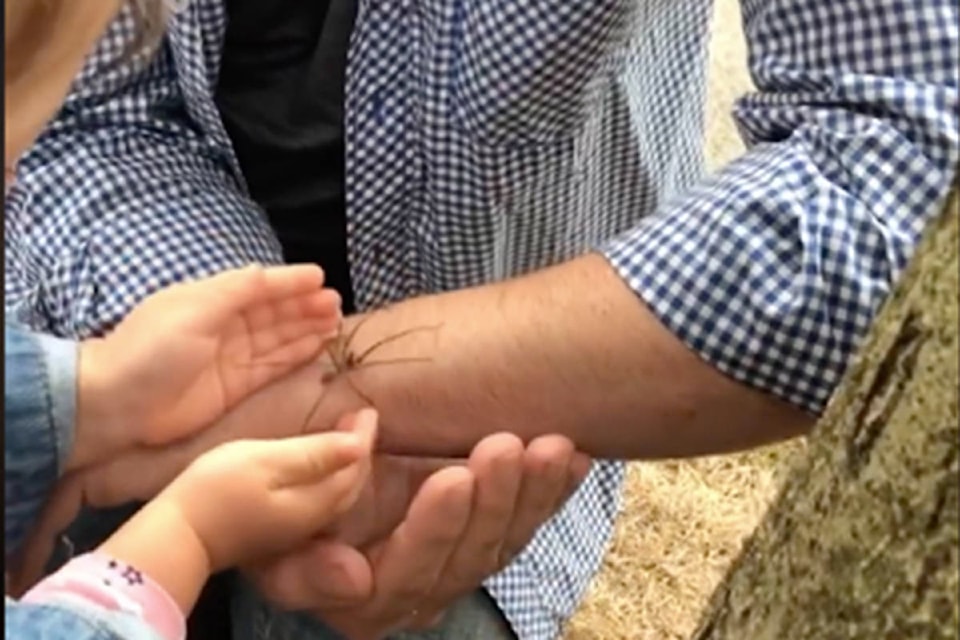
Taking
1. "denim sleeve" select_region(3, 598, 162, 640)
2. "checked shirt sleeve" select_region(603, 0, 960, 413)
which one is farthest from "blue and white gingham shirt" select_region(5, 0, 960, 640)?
"denim sleeve" select_region(3, 598, 162, 640)

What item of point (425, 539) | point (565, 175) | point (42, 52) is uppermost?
point (42, 52)

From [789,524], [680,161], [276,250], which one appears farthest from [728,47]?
[789,524]

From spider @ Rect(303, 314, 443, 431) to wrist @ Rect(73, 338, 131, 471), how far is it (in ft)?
0.31

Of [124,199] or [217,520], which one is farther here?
[124,199]

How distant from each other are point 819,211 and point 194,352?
307 mm

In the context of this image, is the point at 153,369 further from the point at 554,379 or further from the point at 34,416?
the point at 554,379

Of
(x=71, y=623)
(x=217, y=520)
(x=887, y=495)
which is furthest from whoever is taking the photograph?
(x=217, y=520)

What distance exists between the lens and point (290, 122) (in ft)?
3.49

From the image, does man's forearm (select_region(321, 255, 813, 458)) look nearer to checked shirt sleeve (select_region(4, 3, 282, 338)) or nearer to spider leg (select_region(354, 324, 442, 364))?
spider leg (select_region(354, 324, 442, 364))

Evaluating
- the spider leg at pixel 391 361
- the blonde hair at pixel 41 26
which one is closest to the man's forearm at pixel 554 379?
the spider leg at pixel 391 361

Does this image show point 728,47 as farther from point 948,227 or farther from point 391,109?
point 948,227

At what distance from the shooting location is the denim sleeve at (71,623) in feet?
2.33

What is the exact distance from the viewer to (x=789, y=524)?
1.73ft

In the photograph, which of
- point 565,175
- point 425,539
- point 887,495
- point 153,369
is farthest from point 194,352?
point 887,495
